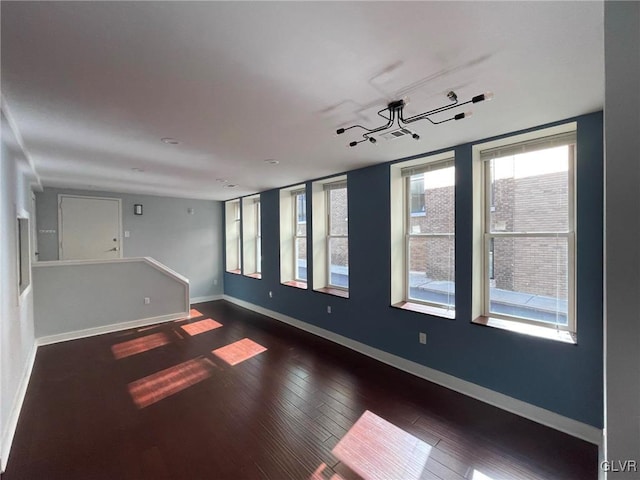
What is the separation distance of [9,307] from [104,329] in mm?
2629

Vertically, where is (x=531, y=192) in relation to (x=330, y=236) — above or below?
above

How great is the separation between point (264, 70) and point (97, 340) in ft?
15.9

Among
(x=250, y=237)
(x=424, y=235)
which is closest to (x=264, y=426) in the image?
(x=424, y=235)

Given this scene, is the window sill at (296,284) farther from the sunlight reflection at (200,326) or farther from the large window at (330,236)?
the sunlight reflection at (200,326)

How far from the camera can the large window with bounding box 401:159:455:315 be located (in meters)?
3.22

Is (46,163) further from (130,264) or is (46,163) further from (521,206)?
(521,206)

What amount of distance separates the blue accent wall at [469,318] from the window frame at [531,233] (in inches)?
7.4

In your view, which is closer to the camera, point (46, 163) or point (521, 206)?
point (521, 206)

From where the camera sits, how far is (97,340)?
4.34 m

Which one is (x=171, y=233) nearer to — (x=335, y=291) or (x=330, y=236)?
(x=330, y=236)

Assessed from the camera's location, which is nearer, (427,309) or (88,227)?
(427,309)

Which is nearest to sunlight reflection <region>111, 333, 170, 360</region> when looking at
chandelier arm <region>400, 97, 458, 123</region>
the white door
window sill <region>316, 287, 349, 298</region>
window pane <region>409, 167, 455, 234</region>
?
the white door

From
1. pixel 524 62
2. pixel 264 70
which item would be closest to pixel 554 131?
pixel 524 62

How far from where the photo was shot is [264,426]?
92.5 inches
